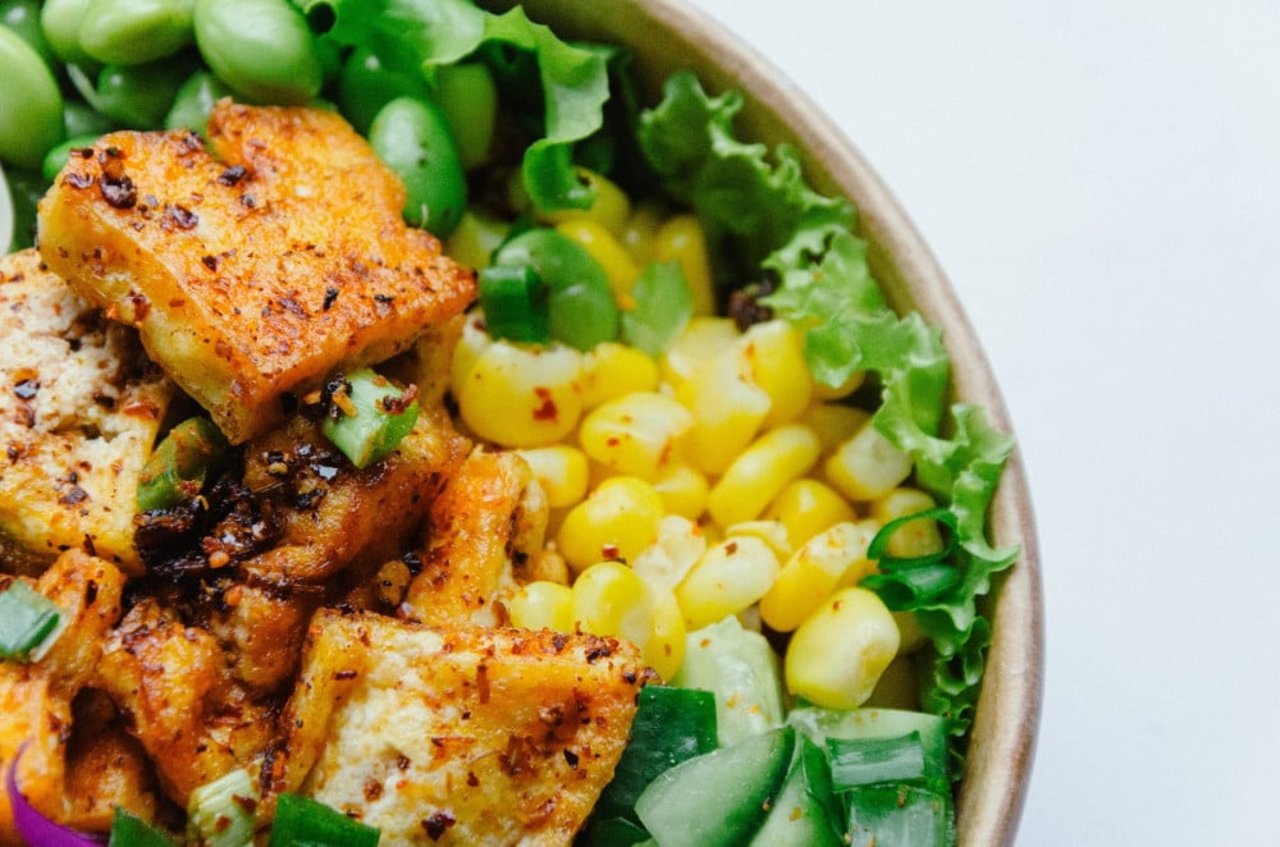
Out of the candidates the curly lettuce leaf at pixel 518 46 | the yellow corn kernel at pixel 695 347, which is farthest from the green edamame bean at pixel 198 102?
the yellow corn kernel at pixel 695 347

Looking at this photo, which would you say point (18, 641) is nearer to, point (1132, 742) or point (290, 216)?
point (290, 216)

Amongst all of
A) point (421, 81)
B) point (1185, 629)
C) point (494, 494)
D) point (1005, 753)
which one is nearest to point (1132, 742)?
point (1185, 629)

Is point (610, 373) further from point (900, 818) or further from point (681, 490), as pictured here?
point (900, 818)

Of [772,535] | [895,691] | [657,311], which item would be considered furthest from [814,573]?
[657,311]

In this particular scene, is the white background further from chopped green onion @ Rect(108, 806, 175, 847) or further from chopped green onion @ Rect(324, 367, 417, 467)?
chopped green onion @ Rect(108, 806, 175, 847)

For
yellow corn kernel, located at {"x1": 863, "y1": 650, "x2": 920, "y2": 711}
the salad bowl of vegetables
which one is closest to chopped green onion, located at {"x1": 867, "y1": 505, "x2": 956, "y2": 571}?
the salad bowl of vegetables

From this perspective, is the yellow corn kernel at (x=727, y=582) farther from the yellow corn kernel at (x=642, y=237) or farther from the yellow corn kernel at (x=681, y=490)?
the yellow corn kernel at (x=642, y=237)
